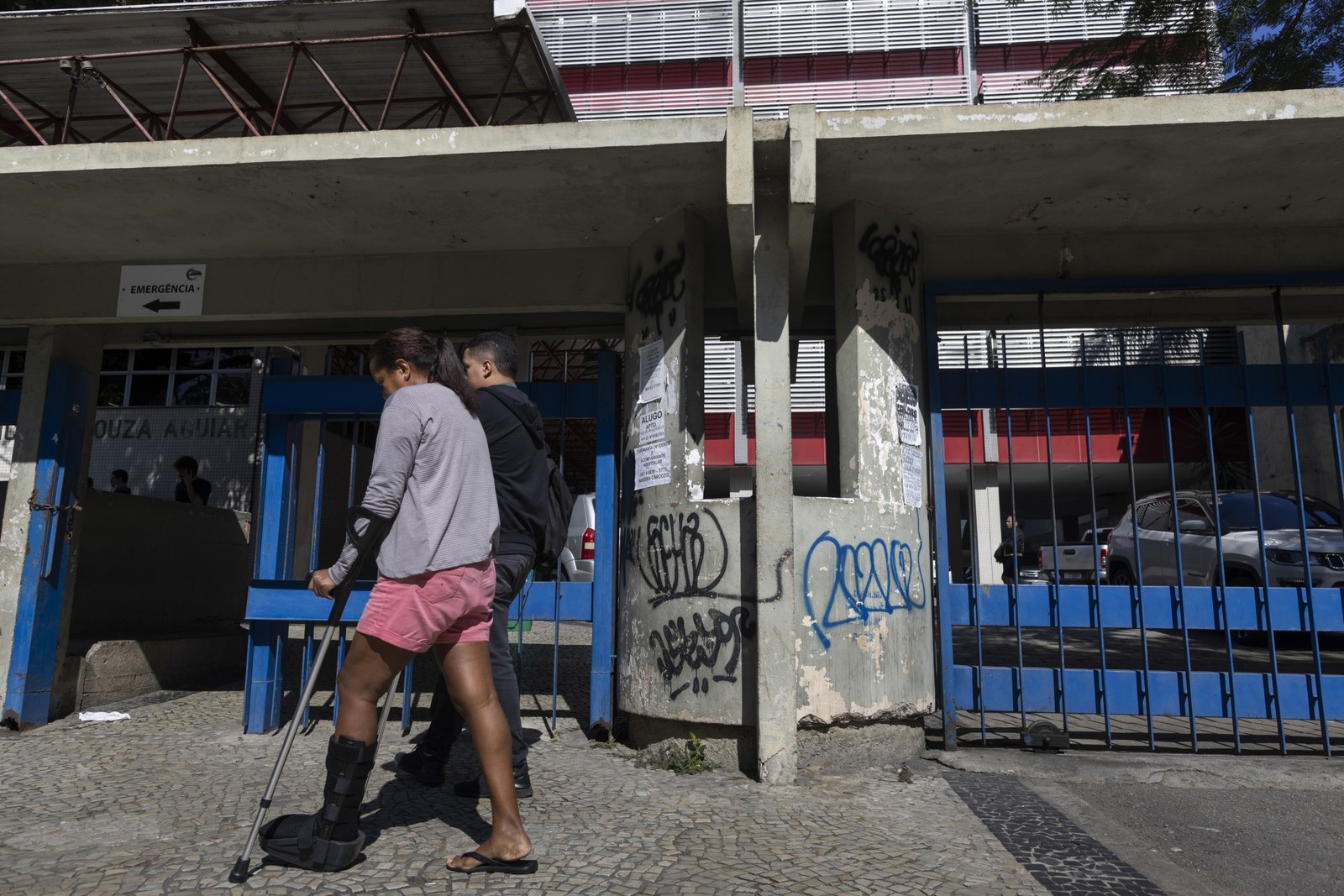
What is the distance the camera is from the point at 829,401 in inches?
235

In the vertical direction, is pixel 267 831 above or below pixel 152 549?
below

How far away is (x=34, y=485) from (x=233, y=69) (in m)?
3.09

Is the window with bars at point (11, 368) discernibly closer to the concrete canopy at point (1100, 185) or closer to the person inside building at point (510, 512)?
the person inside building at point (510, 512)

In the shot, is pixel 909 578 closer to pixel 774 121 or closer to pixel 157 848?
pixel 774 121

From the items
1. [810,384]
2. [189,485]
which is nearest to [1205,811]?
[189,485]

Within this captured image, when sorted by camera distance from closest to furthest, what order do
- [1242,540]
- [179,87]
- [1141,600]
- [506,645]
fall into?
[506,645] < [1141,600] < [179,87] < [1242,540]

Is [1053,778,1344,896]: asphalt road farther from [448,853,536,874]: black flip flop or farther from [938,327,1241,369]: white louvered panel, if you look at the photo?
[938,327,1241,369]: white louvered panel

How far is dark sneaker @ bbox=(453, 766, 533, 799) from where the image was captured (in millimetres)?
3744

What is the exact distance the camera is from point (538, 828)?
3441mm

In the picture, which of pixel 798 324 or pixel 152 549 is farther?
pixel 152 549

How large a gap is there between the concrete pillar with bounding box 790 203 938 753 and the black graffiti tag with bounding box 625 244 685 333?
0.89 meters

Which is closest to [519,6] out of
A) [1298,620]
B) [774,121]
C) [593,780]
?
[774,121]

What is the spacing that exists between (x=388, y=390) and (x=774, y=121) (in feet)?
7.52

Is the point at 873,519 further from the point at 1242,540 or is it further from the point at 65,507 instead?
the point at 1242,540
